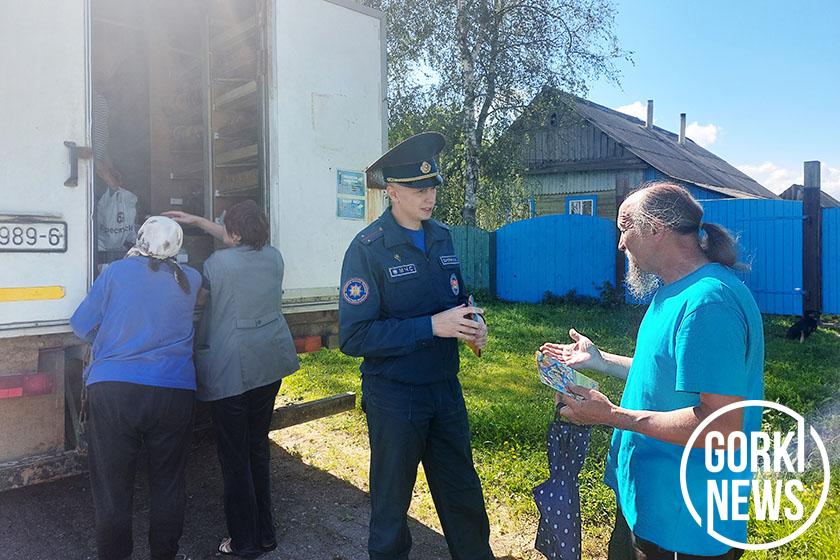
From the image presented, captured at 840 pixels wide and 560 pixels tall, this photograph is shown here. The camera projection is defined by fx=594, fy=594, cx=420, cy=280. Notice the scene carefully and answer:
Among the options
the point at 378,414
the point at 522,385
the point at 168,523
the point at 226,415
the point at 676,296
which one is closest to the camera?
the point at 676,296

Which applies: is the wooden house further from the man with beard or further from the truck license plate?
the man with beard

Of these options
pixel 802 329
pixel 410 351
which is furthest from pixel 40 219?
pixel 802 329

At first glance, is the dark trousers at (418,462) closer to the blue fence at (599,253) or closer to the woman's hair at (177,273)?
the woman's hair at (177,273)

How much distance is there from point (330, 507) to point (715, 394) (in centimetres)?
273

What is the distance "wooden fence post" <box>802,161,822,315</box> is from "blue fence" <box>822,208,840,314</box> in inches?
2.8

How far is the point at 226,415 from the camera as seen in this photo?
9.89ft

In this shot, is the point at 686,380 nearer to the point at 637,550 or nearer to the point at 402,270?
the point at 637,550

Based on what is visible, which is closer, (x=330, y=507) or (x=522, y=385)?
(x=330, y=507)

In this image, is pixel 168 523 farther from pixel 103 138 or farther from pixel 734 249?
pixel 103 138

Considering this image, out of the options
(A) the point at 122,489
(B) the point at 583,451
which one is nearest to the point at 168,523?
(A) the point at 122,489

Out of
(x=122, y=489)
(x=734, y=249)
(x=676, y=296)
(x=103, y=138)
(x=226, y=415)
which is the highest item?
(x=103, y=138)

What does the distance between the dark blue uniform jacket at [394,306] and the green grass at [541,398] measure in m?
1.49

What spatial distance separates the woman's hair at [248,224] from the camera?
3.12 meters

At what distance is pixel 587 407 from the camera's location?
1.83m
